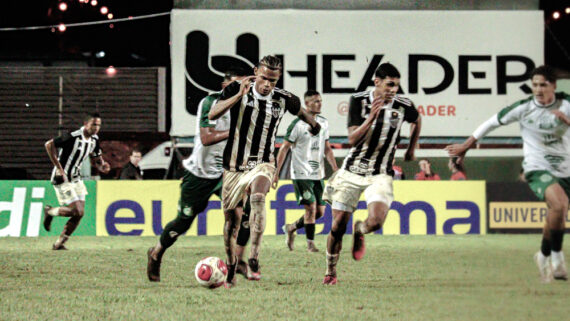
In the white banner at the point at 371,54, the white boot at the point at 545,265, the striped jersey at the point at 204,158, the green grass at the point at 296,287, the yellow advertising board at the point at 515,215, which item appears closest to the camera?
the green grass at the point at 296,287

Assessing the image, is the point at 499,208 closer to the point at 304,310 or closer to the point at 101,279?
the point at 101,279

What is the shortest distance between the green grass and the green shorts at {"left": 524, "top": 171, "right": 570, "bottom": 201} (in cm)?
66

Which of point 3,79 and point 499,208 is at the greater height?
point 3,79

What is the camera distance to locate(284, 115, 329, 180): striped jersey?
13.6 metres

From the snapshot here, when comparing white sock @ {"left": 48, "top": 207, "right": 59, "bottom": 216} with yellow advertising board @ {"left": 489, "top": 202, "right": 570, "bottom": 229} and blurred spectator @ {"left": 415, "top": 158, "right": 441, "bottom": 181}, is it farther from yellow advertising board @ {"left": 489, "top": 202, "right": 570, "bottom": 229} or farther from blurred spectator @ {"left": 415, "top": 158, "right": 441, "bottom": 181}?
yellow advertising board @ {"left": 489, "top": 202, "right": 570, "bottom": 229}

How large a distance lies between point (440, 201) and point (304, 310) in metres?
11.4

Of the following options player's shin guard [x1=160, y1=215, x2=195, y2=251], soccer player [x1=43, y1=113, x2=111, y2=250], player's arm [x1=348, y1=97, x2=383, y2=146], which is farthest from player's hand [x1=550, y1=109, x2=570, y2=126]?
soccer player [x1=43, y1=113, x2=111, y2=250]

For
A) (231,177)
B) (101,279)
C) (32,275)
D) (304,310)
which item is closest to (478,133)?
(231,177)

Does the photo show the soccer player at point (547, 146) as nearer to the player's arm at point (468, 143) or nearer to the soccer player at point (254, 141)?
the player's arm at point (468, 143)

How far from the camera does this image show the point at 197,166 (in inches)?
349

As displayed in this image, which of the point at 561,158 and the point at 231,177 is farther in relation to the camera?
the point at 561,158

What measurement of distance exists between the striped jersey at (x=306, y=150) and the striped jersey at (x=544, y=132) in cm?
471

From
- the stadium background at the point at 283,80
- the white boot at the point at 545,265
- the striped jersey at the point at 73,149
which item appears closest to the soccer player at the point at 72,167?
the striped jersey at the point at 73,149

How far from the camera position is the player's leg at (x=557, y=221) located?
8.91 metres
